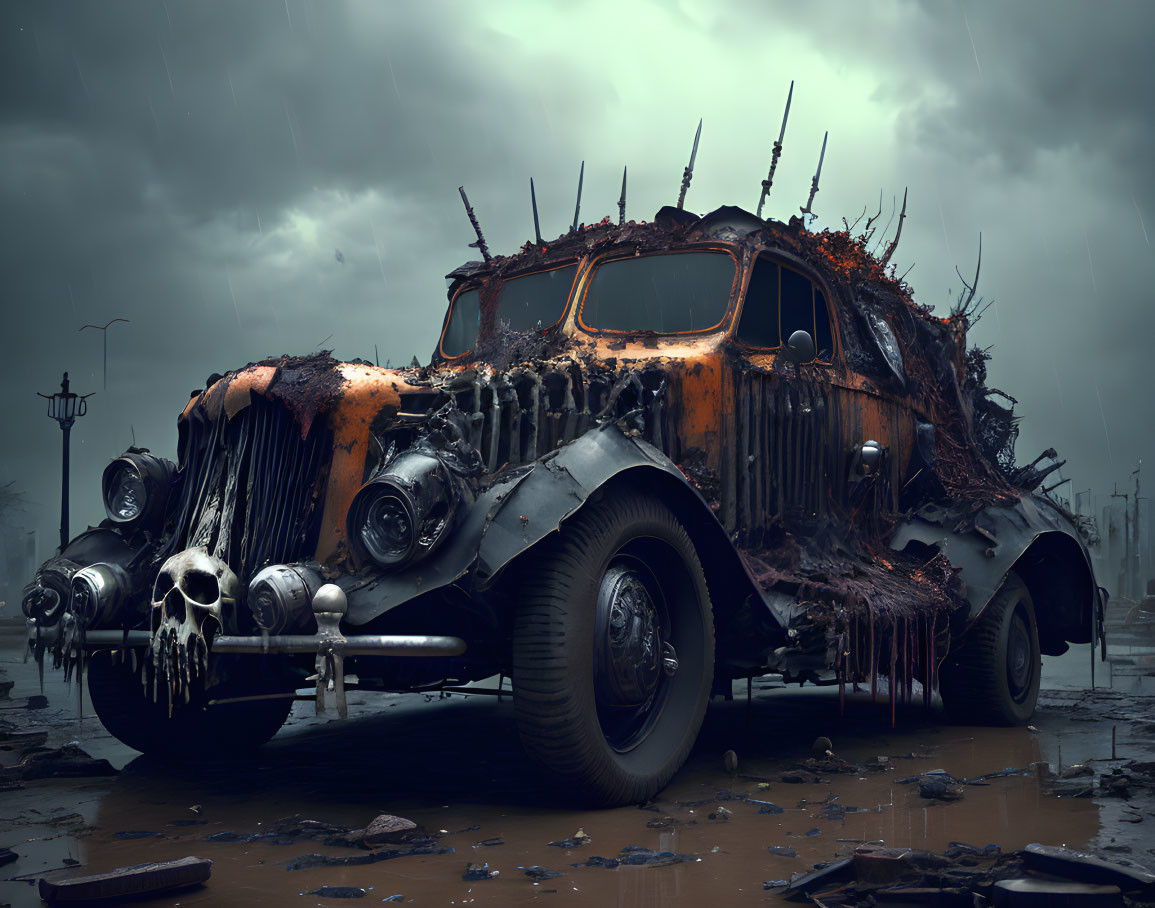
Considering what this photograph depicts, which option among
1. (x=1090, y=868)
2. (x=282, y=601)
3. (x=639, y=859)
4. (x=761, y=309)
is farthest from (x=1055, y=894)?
(x=761, y=309)

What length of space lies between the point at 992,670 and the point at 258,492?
4571mm

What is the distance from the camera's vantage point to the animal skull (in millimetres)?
4180

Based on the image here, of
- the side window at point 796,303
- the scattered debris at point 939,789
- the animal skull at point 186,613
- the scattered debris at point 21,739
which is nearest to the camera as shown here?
the animal skull at point 186,613

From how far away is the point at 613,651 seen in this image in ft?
14.2

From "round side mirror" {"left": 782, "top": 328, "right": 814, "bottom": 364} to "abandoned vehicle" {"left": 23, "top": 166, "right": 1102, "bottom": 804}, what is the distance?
0.06 ft

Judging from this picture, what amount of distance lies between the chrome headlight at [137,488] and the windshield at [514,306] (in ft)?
7.07

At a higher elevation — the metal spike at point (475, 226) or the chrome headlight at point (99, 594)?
the metal spike at point (475, 226)

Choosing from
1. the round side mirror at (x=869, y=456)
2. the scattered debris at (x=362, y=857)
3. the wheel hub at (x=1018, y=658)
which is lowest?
the scattered debris at (x=362, y=857)

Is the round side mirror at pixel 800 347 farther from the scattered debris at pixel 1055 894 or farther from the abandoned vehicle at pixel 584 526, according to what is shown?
the scattered debris at pixel 1055 894

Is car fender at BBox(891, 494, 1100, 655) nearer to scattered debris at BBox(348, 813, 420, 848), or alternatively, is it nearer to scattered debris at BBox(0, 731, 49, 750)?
scattered debris at BBox(348, 813, 420, 848)

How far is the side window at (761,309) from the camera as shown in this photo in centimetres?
575

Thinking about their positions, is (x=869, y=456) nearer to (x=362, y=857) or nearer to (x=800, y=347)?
(x=800, y=347)

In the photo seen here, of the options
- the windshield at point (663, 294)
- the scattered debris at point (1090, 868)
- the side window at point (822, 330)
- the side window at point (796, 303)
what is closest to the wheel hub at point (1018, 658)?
the side window at point (822, 330)

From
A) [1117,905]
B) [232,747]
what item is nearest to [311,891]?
[1117,905]
